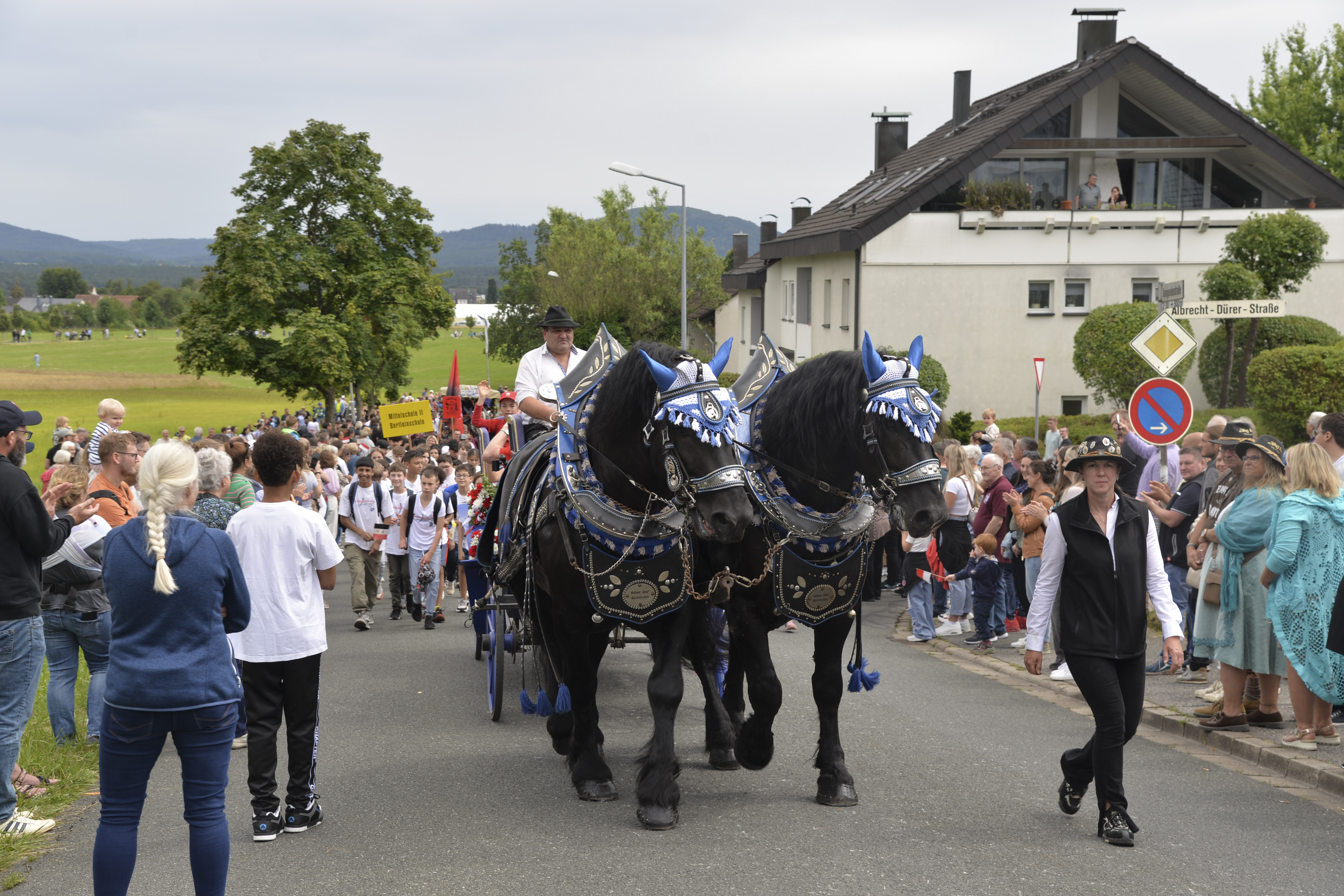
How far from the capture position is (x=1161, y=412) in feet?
33.8

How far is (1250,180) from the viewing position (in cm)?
3089

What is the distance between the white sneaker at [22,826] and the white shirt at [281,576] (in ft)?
4.45

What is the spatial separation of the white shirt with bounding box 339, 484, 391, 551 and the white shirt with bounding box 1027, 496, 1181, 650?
8.79m

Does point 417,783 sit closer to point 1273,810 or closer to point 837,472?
point 837,472

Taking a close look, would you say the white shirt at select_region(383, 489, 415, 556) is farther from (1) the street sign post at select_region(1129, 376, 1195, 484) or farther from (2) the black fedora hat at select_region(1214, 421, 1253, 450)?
(2) the black fedora hat at select_region(1214, 421, 1253, 450)

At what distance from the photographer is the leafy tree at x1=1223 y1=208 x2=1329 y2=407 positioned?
25.1 m

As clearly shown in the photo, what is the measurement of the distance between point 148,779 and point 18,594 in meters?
1.75

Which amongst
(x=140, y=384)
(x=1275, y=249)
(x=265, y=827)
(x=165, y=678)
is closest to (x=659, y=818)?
(x=265, y=827)

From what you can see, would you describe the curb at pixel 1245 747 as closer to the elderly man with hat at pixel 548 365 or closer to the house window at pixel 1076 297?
the elderly man with hat at pixel 548 365

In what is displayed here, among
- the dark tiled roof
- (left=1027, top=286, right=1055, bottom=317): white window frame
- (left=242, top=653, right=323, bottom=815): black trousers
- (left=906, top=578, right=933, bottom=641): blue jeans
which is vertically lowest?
(left=906, top=578, right=933, bottom=641): blue jeans

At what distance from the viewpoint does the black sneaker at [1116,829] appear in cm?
538

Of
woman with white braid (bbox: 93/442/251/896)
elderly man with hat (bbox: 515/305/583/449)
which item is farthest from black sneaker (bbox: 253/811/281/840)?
elderly man with hat (bbox: 515/305/583/449)

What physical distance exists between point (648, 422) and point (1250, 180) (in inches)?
1197

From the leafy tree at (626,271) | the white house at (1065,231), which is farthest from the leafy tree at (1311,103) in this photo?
the leafy tree at (626,271)
